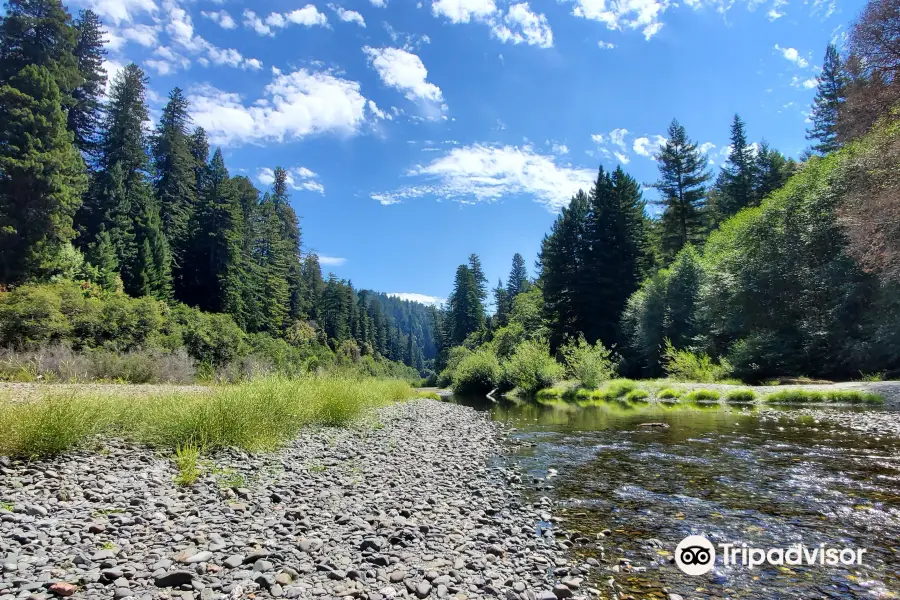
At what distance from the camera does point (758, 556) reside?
13.3 feet

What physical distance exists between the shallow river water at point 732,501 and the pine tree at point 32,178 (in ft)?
98.8

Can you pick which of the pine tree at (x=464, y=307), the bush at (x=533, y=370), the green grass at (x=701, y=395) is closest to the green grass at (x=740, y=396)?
the green grass at (x=701, y=395)

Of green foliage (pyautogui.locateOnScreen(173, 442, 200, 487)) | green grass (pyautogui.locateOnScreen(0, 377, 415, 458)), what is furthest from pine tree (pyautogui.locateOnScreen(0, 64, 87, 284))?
green foliage (pyautogui.locateOnScreen(173, 442, 200, 487))

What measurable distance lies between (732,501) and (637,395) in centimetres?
1653

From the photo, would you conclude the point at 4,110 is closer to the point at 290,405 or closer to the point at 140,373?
the point at 140,373

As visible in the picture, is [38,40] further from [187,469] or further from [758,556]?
[758,556]

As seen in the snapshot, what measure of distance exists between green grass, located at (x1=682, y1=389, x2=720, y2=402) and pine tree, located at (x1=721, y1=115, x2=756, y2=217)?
3037cm

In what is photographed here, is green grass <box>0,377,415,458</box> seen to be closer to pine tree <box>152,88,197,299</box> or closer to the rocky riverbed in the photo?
the rocky riverbed

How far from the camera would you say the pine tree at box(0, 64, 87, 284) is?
23531 mm

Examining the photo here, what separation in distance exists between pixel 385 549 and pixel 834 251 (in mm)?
27038

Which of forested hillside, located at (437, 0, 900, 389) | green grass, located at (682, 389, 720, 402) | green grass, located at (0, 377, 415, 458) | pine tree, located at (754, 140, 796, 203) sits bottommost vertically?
green grass, located at (682, 389, 720, 402)

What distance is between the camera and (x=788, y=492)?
562 cm

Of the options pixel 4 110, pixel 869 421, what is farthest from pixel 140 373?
pixel 869 421

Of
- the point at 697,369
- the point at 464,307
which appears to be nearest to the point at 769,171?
the point at 697,369
